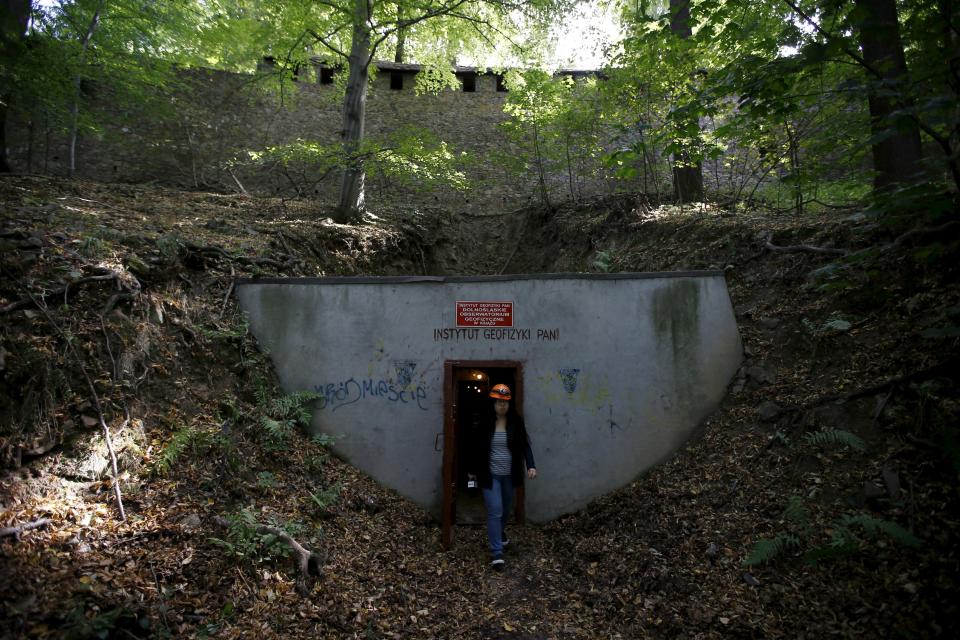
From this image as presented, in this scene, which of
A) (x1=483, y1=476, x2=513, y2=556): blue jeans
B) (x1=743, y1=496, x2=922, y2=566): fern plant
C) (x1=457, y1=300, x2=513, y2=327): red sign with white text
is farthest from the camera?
(x1=457, y1=300, x2=513, y2=327): red sign with white text

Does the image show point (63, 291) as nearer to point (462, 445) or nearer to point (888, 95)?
point (462, 445)

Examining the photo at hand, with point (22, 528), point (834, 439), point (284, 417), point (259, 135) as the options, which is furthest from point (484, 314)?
point (259, 135)

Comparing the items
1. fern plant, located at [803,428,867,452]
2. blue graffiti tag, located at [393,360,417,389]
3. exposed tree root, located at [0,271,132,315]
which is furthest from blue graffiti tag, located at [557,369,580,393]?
exposed tree root, located at [0,271,132,315]

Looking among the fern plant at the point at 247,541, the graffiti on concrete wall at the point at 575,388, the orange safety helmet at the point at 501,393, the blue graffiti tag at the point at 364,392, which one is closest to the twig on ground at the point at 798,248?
the graffiti on concrete wall at the point at 575,388

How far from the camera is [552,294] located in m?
5.80

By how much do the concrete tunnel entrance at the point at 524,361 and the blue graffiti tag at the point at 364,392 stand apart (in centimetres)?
1

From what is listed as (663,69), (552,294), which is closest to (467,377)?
(552,294)

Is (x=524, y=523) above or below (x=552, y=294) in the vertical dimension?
below

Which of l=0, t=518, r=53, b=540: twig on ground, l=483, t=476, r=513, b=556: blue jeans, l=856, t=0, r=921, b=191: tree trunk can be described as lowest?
l=483, t=476, r=513, b=556: blue jeans

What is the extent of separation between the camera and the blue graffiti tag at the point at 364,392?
5.75 meters

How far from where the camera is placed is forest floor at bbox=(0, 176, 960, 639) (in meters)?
3.03

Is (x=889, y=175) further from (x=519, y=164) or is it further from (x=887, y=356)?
(x=519, y=164)

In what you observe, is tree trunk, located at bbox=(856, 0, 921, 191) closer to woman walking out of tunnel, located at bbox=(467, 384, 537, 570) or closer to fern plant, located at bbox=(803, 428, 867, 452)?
fern plant, located at bbox=(803, 428, 867, 452)

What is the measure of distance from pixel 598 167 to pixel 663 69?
506 centimetres
